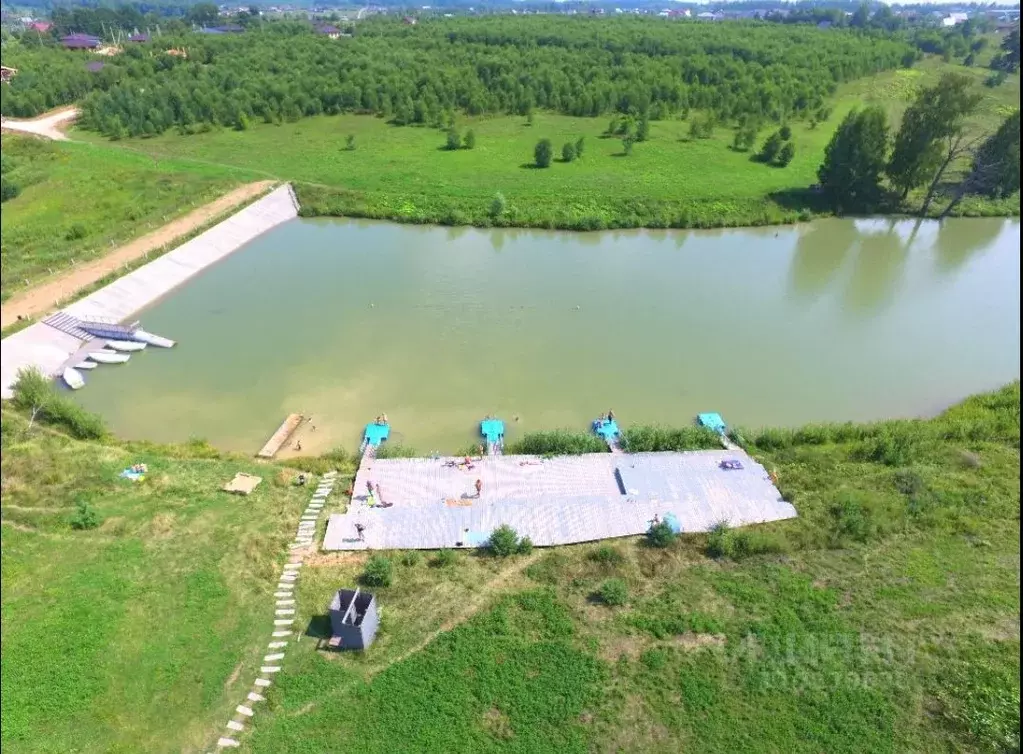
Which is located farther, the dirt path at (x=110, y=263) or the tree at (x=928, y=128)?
the tree at (x=928, y=128)

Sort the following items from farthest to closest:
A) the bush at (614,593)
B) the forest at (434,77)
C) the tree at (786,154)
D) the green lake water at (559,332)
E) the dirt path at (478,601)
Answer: the forest at (434,77)
the tree at (786,154)
the green lake water at (559,332)
the bush at (614,593)
the dirt path at (478,601)

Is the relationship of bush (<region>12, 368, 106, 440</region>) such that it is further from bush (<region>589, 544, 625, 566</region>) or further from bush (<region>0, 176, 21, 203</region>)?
bush (<region>589, 544, 625, 566</region>)

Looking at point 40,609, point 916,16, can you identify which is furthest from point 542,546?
point 916,16

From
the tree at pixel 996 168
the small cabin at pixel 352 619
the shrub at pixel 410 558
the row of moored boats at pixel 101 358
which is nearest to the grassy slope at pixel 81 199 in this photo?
the row of moored boats at pixel 101 358

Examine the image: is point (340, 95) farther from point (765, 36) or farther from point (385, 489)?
point (765, 36)

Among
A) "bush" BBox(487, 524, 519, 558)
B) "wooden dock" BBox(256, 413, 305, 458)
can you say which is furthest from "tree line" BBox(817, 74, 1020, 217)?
"wooden dock" BBox(256, 413, 305, 458)

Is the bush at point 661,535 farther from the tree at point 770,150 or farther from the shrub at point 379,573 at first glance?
the tree at point 770,150
